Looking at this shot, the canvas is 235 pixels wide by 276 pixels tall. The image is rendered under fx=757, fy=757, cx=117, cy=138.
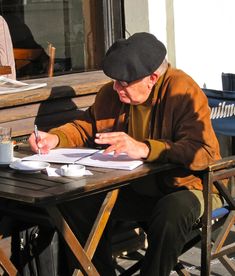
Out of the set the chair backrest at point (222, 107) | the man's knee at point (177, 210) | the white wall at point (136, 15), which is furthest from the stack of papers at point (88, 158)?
the white wall at point (136, 15)

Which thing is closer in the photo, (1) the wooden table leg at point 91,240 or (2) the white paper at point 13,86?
(1) the wooden table leg at point 91,240

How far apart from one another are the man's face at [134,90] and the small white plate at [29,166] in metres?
0.53

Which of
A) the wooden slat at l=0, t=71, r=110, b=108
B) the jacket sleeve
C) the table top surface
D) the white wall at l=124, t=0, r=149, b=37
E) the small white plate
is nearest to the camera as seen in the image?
the table top surface

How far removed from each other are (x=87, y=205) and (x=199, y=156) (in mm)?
675

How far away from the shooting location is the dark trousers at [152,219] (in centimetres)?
338

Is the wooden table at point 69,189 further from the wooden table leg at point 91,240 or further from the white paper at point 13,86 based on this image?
the white paper at point 13,86

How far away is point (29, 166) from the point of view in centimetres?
339

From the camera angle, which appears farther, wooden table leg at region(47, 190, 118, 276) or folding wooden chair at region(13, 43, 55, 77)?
folding wooden chair at region(13, 43, 55, 77)

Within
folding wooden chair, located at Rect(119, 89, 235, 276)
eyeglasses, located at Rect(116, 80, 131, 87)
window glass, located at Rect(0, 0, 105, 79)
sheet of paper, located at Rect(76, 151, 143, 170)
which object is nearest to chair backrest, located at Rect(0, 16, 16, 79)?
window glass, located at Rect(0, 0, 105, 79)

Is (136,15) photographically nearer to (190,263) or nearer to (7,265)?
(190,263)

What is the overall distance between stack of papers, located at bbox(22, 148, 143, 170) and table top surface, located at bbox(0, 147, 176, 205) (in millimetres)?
44

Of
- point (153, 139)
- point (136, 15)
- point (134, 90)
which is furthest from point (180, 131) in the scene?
point (136, 15)

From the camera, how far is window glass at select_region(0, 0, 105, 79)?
17.3 ft

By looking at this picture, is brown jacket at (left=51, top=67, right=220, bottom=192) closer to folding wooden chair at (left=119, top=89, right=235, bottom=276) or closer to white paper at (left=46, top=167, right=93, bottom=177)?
folding wooden chair at (left=119, top=89, right=235, bottom=276)
